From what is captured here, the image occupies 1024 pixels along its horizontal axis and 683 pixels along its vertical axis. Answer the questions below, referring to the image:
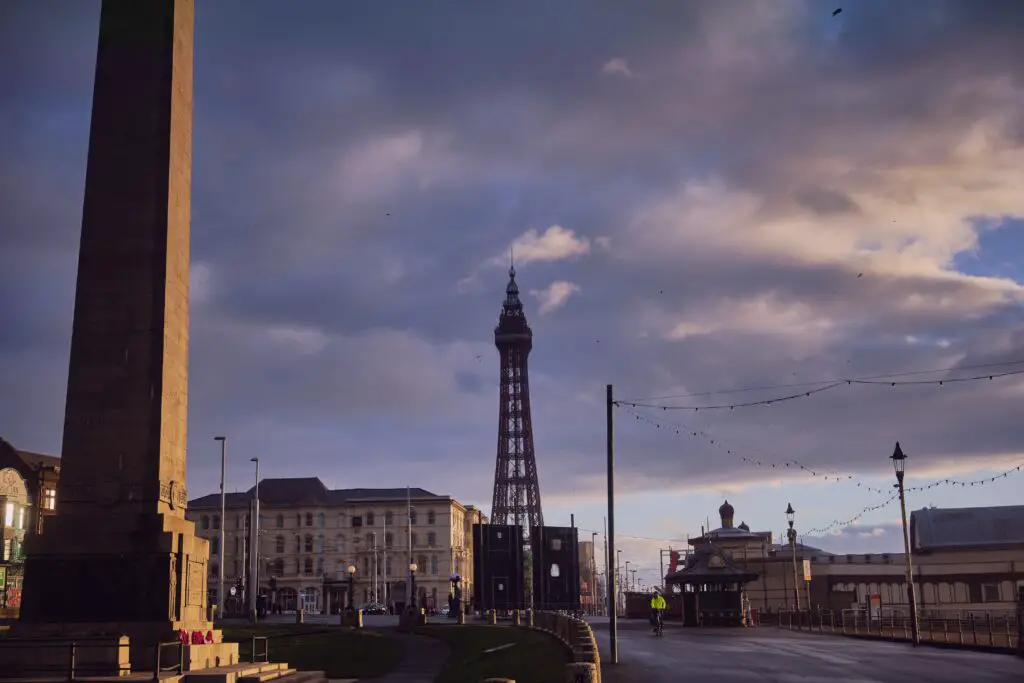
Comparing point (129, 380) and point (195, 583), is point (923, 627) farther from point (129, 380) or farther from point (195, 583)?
point (129, 380)

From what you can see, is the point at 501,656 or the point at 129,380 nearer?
the point at 129,380

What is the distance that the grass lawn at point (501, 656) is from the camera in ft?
96.9

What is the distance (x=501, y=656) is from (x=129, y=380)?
17225mm

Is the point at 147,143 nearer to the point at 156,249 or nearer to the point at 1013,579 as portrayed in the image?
the point at 156,249

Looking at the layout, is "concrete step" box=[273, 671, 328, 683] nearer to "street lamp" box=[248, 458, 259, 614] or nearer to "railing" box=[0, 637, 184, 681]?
"railing" box=[0, 637, 184, 681]

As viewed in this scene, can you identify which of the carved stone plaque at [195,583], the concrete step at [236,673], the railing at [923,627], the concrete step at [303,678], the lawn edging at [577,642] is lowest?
the railing at [923,627]

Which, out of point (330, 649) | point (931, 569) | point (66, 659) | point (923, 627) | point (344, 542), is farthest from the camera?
point (344, 542)

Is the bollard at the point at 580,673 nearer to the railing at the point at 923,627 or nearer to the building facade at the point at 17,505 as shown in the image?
the railing at the point at 923,627

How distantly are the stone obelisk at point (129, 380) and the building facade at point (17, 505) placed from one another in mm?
44458

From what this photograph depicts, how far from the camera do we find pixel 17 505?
8000 centimetres

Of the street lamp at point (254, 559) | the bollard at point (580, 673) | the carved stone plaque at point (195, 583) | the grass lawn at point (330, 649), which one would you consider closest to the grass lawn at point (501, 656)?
the grass lawn at point (330, 649)

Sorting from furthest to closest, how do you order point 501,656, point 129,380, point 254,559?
point 254,559
point 501,656
point 129,380

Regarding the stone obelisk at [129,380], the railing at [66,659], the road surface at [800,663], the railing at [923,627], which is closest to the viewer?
the railing at [66,659]

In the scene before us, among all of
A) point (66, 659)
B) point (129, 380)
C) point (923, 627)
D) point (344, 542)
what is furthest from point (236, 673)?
point (344, 542)
